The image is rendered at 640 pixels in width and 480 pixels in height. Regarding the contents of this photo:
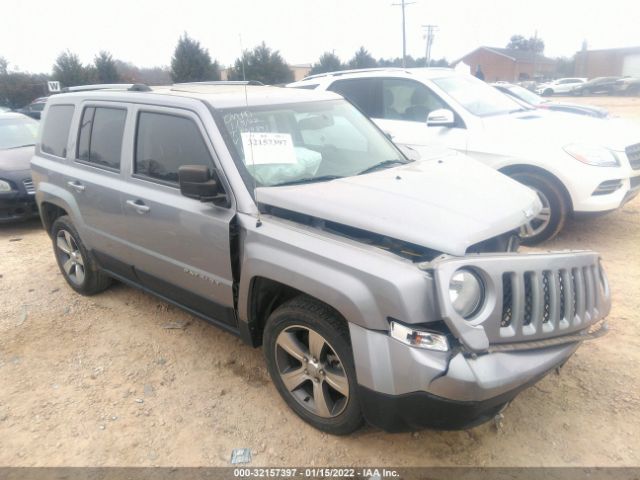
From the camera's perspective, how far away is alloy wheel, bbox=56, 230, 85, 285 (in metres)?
4.48

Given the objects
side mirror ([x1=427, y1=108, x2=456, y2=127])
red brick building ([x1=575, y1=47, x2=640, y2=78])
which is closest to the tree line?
side mirror ([x1=427, y1=108, x2=456, y2=127])

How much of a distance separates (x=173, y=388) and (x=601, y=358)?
289 cm

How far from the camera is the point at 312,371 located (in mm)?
2633

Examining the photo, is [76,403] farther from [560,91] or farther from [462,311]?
[560,91]

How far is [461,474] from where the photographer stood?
7.96ft

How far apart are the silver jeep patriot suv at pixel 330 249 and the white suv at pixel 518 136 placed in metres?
1.84

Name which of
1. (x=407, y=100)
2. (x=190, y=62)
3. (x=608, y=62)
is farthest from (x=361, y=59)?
(x=608, y=62)

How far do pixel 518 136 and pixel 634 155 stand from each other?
130cm

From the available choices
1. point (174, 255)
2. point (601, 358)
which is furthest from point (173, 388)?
point (601, 358)

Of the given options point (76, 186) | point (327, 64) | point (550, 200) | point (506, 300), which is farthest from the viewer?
point (327, 64)

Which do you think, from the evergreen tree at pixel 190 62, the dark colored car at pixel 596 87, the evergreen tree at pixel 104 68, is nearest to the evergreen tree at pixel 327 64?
the evergreen tree at pixel 190 62

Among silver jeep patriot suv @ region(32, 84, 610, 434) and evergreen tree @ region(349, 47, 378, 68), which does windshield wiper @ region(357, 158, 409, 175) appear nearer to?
silver jeep patriot suv @ region(32, 84, 610, 434)

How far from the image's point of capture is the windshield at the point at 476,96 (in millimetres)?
5820

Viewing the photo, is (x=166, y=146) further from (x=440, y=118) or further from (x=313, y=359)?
(x=440, y=118)
